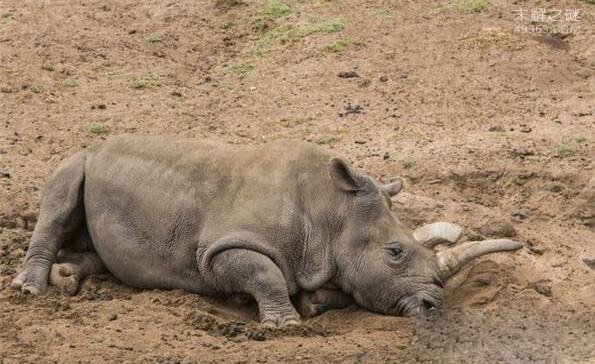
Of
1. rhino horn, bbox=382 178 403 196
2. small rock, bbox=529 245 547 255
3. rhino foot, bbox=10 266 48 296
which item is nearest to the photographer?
rhino foot, bbox=10 266 48 296

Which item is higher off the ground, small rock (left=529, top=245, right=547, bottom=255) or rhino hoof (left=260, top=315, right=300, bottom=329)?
rhino hoof (left=260, top=315, right=300, bottom=329)

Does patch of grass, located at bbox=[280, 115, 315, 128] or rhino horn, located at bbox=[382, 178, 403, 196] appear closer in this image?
rhino horn, located at bbox=[382, 178, 403, 196]

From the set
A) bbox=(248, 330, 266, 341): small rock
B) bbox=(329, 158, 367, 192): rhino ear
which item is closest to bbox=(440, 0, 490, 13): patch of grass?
bbox=(329, 158, 367, 192): rhino ear

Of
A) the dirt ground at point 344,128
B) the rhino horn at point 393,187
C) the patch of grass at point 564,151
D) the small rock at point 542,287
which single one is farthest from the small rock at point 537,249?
the patch of grass at point 564,151

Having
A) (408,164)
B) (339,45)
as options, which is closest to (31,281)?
(408,164)

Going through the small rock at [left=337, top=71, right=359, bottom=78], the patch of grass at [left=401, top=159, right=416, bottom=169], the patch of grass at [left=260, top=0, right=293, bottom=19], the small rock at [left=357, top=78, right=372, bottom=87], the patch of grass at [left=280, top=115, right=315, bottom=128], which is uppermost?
the patch of grass at [left=260, top=0, right=293, bottom=19]

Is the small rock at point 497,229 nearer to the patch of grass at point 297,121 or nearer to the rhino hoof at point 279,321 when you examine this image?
the rhino hoof at point 279,321

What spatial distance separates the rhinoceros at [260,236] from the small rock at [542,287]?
1.60 feet

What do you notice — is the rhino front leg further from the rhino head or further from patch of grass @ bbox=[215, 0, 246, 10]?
patch of grass @ bbox=[215, 0, 246, 10]

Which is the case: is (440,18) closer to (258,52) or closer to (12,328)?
(258,52)

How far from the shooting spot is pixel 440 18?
54.7 ft

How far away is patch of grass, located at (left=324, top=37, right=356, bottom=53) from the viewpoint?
1606 centimetres

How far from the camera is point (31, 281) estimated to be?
392 inches

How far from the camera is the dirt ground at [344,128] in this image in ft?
28.6
